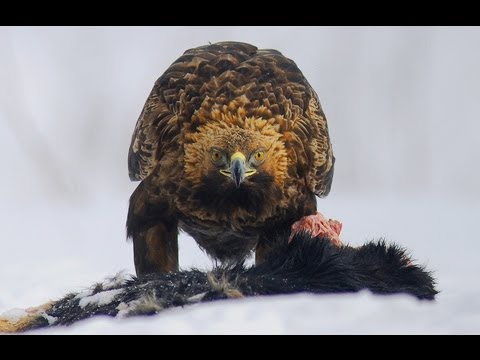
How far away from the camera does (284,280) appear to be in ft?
22.6

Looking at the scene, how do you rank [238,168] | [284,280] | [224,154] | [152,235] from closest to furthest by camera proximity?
Result: 1. [284,280]
2. [238,168]
3. [224,154]
4. [152,235]

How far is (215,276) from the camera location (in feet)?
22.5

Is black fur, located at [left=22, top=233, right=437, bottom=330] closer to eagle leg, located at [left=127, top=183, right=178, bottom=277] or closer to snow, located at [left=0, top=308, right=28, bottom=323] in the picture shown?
snow, located at [left=0, top=308, right=28, bottom=323]

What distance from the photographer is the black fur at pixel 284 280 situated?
6.77 meters

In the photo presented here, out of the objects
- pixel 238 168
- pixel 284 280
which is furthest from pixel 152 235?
pixel 284 280

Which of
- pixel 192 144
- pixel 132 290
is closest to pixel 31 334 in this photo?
pixel 132 290

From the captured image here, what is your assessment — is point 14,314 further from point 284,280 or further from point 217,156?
point 284,280

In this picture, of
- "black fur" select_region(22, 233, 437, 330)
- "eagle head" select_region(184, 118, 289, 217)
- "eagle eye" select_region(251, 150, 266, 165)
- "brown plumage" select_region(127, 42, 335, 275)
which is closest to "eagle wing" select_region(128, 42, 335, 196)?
"brown plumage" select_region(127, 42, 335, 275)

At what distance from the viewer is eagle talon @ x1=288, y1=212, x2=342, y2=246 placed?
7563 millimetres

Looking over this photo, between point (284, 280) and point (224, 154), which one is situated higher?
point (224, 154)

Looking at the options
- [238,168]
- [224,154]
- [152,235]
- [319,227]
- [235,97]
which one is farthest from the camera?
[152,235]

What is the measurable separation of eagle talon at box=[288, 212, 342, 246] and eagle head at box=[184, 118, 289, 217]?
21cm

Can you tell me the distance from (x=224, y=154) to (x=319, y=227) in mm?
674

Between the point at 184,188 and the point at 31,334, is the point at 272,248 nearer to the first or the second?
the point at 184,188
